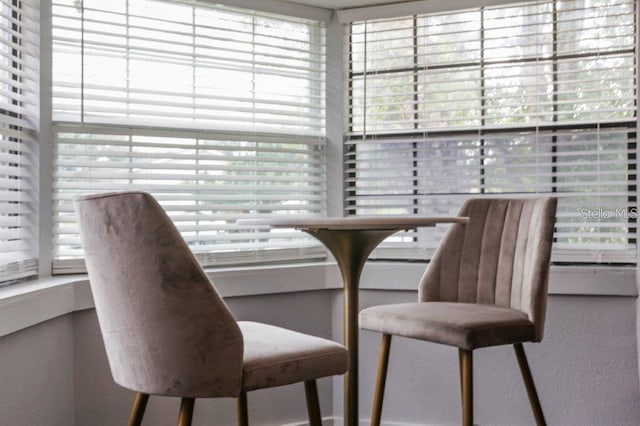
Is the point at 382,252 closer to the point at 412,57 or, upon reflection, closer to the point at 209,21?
the point at 412,57

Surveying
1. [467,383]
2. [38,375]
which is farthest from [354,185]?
[38,375]

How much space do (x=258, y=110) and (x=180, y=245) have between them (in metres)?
1.60

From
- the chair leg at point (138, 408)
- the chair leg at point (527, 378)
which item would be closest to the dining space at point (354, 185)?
the chair leg at point (527, 378)

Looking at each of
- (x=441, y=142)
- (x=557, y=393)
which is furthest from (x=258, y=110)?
(x=557, y=393)

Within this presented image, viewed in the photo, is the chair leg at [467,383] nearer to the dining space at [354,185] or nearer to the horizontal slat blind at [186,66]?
the dining space at [354,185]

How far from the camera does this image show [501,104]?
3195mm

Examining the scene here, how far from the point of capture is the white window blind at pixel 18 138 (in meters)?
2.51

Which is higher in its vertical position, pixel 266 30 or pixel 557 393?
pixel 266 30

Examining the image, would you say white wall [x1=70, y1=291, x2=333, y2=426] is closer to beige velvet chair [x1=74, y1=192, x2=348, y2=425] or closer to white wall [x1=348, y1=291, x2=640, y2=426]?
white wall [x1=348, y1=291, x2=640, y2=426]

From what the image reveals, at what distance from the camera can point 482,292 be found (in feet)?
9.57

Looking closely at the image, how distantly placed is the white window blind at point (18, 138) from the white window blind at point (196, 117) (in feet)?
0.32

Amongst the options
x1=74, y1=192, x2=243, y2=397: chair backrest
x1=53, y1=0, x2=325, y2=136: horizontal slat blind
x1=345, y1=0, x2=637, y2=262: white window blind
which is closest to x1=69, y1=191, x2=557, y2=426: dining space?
x1=74, y1=192, x2=243, y2=397: chair backrest

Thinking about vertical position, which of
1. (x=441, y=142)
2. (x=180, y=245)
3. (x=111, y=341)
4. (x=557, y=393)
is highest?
(x=441, y=142)

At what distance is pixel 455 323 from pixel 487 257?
593 millimetres
